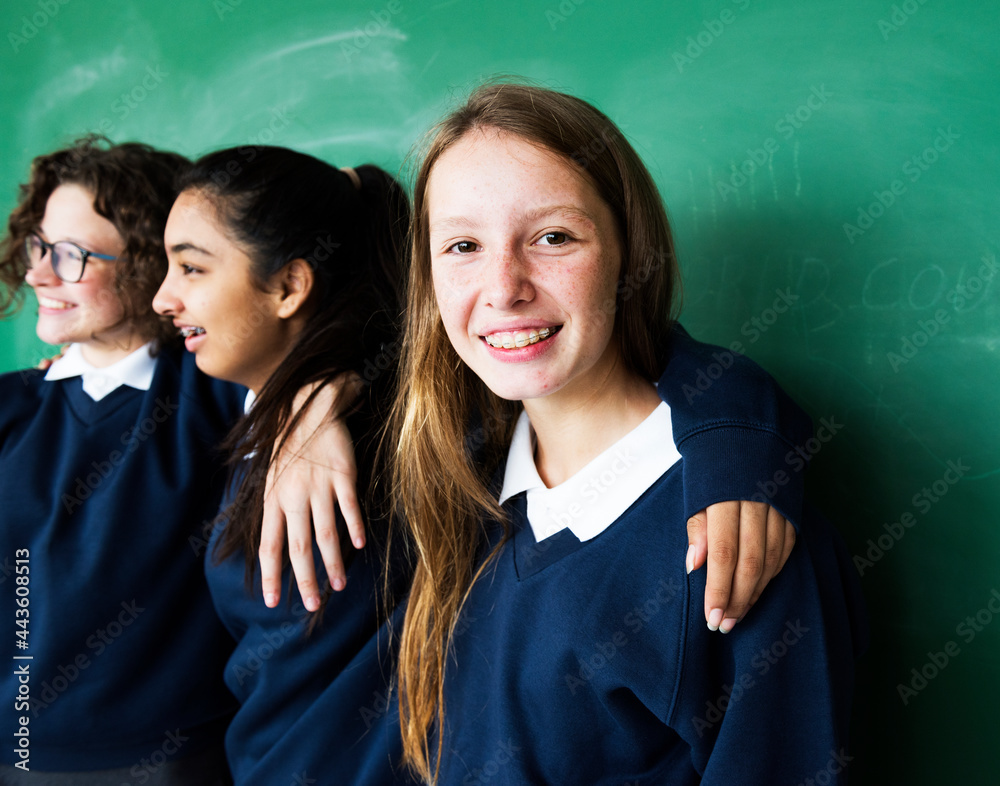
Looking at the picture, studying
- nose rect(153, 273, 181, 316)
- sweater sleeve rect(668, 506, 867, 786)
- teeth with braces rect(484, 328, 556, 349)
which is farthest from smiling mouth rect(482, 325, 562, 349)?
nose rect(153, 273, 181, 316)

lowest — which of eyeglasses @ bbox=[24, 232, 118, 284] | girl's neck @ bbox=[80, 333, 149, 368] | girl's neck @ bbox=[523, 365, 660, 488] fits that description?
girl's neck @ bbox=[523, 365, 660, 488]

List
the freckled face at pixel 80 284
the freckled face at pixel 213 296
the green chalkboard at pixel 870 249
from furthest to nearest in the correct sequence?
the freckled face at pixel 80 284, the freckled face at pixel 213 296, the green chalkboard at pixel 870 249

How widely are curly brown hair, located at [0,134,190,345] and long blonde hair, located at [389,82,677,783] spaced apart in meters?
0.58

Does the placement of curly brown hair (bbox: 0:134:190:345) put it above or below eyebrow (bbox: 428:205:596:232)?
above

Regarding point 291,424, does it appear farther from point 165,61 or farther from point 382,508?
point 165,61

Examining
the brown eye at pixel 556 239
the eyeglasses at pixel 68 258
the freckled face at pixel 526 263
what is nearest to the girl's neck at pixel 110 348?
the eyeglasses at pixel 68 258

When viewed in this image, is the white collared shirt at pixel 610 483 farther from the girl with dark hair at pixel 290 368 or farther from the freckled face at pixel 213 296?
the freckled face at pixel 213 296

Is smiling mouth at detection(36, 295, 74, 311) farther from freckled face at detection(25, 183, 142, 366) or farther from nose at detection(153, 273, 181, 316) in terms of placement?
nose at detection(153, 273, 181, 316)

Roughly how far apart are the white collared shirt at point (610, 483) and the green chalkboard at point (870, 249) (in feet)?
1.12

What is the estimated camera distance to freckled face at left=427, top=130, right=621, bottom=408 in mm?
883

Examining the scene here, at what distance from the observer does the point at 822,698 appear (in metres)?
0.79

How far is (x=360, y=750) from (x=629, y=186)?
0.88 metres

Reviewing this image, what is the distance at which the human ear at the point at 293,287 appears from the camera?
127 centimetres

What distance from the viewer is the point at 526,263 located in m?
0.89
